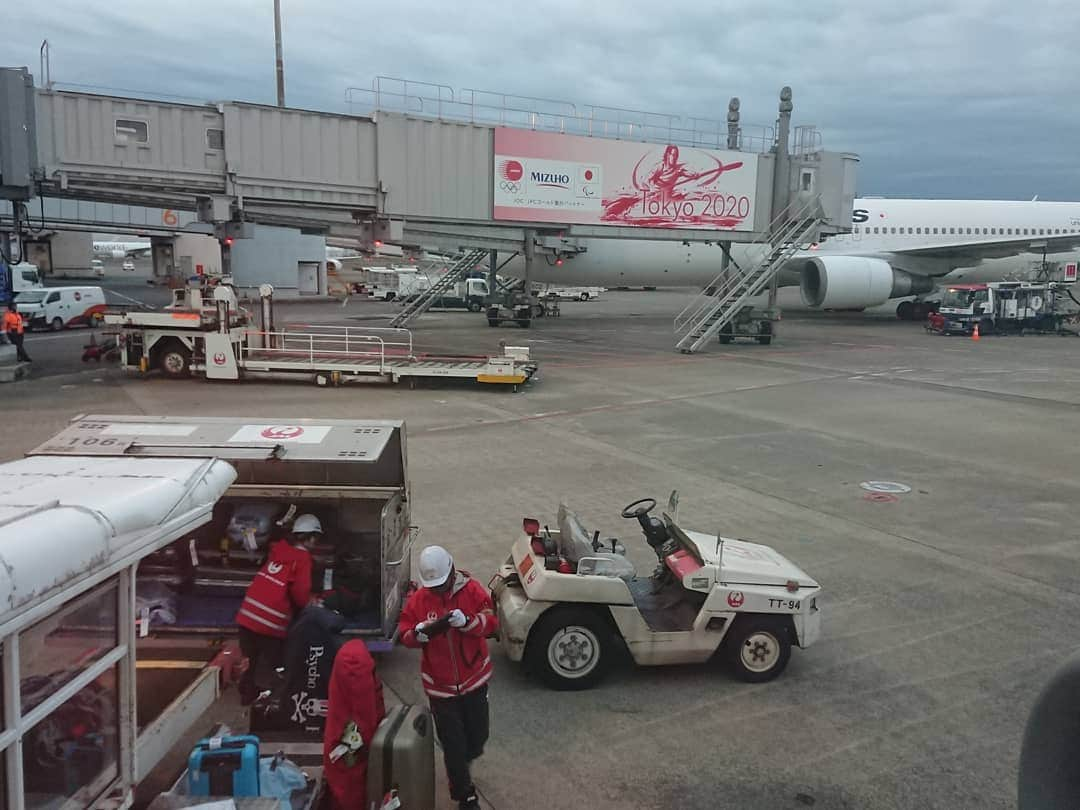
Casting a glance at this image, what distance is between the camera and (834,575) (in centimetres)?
872

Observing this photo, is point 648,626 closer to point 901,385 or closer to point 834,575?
point 834,575

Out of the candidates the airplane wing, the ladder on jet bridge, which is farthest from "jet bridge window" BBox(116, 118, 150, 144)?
the airplane wing

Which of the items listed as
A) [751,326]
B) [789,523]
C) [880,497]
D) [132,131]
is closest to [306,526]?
[789,523]

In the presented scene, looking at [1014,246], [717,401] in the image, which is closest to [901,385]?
[717,401]

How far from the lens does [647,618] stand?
6852mm

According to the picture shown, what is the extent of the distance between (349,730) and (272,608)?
140 cm

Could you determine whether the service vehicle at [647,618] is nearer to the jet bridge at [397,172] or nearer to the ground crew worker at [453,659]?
the ground crew worker at [453,659]

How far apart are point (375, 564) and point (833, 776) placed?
3847mm

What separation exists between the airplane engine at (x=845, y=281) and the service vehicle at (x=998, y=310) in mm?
2476

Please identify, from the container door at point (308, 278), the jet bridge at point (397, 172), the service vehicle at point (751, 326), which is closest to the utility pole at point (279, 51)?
the jet bridge at point (397, 172)

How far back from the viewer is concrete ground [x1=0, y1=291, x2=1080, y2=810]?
214 inches

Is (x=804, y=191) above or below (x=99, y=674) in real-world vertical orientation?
above

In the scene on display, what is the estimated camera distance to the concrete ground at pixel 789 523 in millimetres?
5445

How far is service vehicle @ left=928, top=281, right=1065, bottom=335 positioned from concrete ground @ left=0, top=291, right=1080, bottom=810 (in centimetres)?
983
